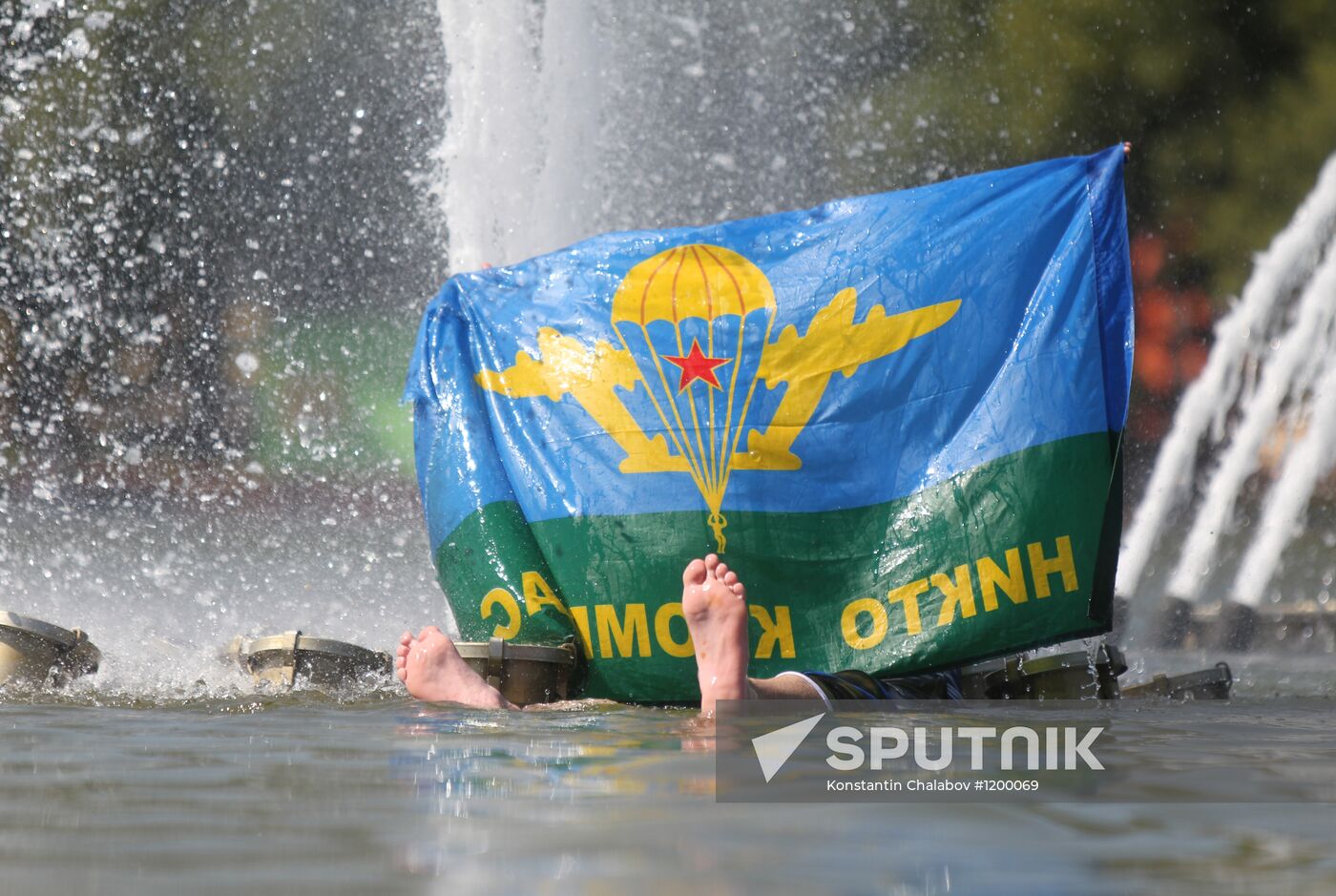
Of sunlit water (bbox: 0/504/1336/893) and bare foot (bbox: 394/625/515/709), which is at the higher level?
bare foot (bbox: 394/625/515/709)

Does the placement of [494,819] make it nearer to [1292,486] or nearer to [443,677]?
[443,677]

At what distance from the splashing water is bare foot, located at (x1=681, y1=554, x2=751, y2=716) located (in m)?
8.87

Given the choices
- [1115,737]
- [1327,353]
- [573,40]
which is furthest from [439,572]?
[1327,353]

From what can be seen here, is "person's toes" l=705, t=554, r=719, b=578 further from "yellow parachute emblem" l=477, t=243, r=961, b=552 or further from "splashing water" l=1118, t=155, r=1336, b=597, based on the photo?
"splashing water" l=1118, t=155, r=1336, b=597

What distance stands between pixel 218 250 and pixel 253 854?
12706mm

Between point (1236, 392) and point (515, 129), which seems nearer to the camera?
point (515, 129)

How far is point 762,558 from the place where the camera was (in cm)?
406

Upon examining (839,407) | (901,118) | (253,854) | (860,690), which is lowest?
(253,854)

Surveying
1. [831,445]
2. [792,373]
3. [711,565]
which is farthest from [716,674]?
[792,373]

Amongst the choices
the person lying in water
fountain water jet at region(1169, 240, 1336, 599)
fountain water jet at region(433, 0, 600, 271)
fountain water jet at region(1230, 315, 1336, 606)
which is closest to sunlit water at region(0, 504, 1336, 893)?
the person lying in water

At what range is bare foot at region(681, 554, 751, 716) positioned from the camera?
335cm

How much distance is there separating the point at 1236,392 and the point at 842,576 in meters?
11.1

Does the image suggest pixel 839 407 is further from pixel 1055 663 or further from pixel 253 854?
pixel 253 854

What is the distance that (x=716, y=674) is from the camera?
133 inches
